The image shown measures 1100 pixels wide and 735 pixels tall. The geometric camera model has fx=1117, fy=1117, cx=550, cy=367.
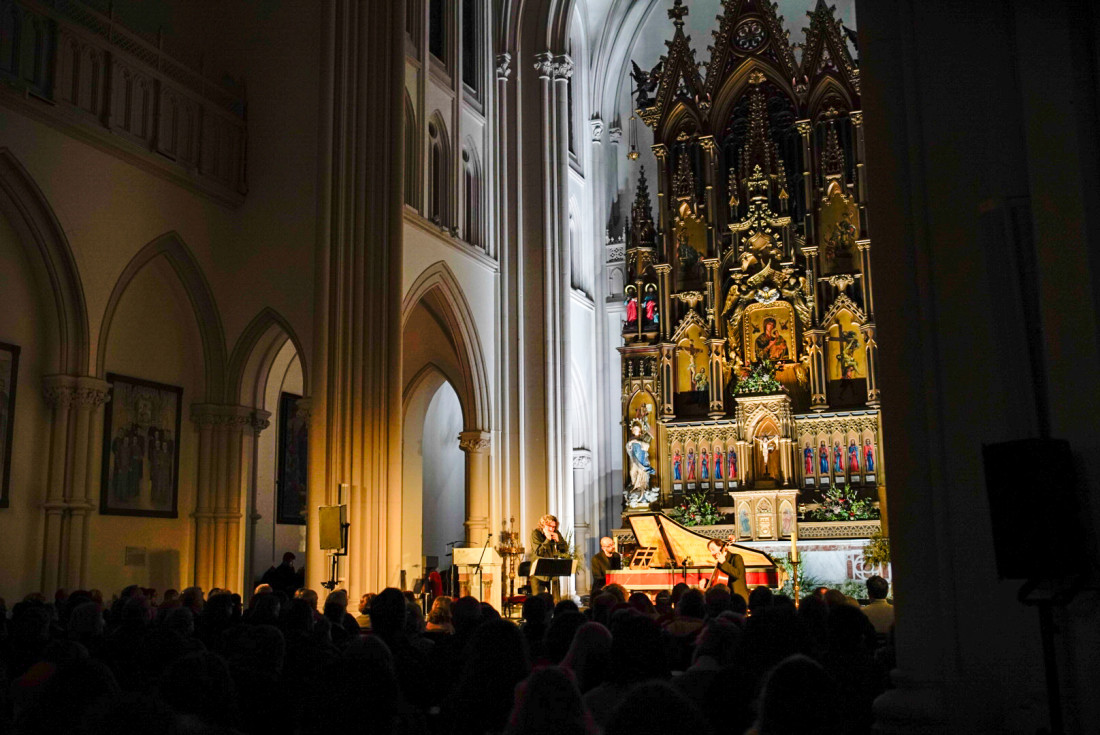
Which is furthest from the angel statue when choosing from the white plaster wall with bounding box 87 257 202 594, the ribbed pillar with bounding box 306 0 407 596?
the white plaster wall with bounding box 87 257 202 594

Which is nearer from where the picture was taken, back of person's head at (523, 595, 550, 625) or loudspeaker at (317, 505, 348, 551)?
back of person's head at (523, 595, 550, 625)

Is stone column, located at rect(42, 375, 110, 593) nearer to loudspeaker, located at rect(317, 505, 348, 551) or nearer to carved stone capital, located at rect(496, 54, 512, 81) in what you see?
loudspeaker, located at rect(317, 505, 348, 551)

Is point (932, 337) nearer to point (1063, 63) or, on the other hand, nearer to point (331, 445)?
point (1063, 63)

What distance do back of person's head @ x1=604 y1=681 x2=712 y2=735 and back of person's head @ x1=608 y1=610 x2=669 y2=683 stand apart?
1648mm

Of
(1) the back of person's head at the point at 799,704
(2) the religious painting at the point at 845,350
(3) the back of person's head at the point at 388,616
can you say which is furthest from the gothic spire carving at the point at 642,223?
(1) the back of person's head at the point at 799,704

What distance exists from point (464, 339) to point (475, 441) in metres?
1.78

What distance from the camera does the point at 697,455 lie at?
2306cm

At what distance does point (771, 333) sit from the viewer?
23062 mm

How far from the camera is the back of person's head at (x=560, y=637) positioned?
5.65 meters

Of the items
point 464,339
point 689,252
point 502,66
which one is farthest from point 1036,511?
point 689,252

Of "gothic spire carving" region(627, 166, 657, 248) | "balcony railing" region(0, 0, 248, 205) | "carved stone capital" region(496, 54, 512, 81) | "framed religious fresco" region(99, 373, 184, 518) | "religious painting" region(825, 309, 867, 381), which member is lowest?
"framed religious fresco" region(99, 373, 184, 518)

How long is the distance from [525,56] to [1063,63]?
17538mm

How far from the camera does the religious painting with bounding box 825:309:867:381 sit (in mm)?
22312

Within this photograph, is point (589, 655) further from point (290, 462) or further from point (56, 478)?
point (290, 462)
